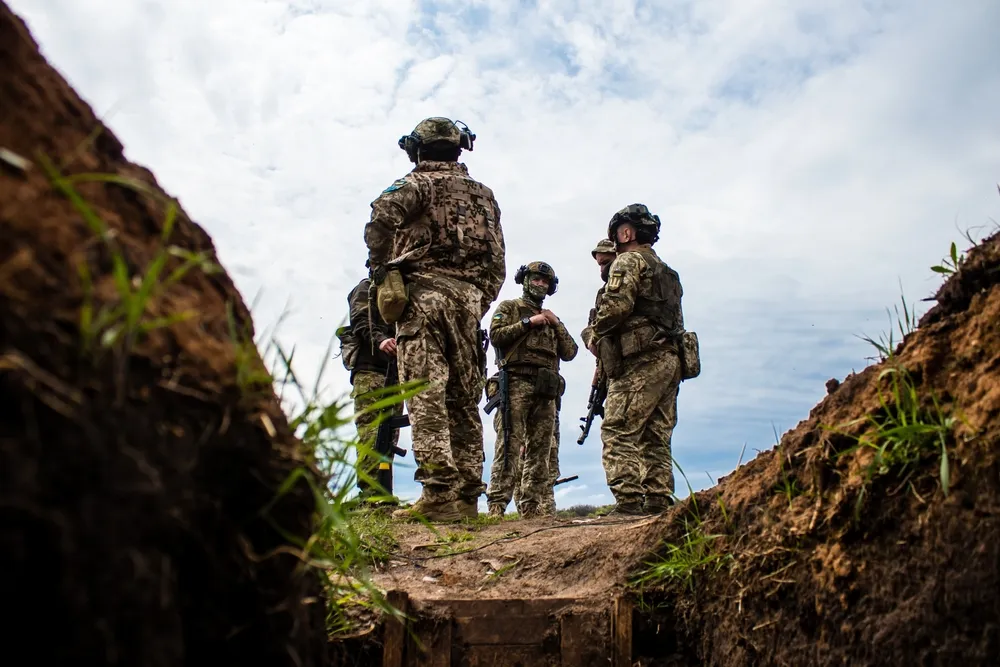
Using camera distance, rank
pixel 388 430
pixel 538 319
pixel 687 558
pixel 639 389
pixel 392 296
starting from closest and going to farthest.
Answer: pixel 687 558 → pixel 392 296 → pixel 639 389 → pixel 388 430 → pixel 538 319

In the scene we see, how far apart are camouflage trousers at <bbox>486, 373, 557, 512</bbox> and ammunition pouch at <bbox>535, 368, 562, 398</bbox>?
0.33 feet

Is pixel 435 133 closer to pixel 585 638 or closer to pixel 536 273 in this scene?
pixel 536 273

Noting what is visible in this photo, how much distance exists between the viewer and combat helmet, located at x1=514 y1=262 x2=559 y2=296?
8961mm

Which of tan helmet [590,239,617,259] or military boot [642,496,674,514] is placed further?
tan helmet [590,239,617,259]

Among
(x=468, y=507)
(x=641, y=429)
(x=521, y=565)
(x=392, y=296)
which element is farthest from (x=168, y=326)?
(x=641, y=429)

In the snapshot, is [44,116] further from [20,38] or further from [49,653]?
[49,653]

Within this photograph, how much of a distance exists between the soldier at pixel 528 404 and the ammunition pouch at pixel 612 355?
183 cm

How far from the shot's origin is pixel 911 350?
8.66 ft

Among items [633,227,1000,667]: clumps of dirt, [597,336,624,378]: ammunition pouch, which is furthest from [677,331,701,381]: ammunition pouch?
[633,227,1000,667]: clumps of dirt

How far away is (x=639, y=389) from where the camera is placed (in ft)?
20.5

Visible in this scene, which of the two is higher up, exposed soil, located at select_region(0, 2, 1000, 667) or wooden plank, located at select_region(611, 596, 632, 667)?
exposed soil, located at select_region(0, 2, 1000, 667)

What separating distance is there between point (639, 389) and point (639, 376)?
0.10 m

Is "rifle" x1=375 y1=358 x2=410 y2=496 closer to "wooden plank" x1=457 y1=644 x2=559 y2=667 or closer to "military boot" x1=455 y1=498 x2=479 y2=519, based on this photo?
"military boot" x1=455 y1=498 x2=479 y2=519

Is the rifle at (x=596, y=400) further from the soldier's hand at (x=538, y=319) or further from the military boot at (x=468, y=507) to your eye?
the military boot at (x=468, y=507)
